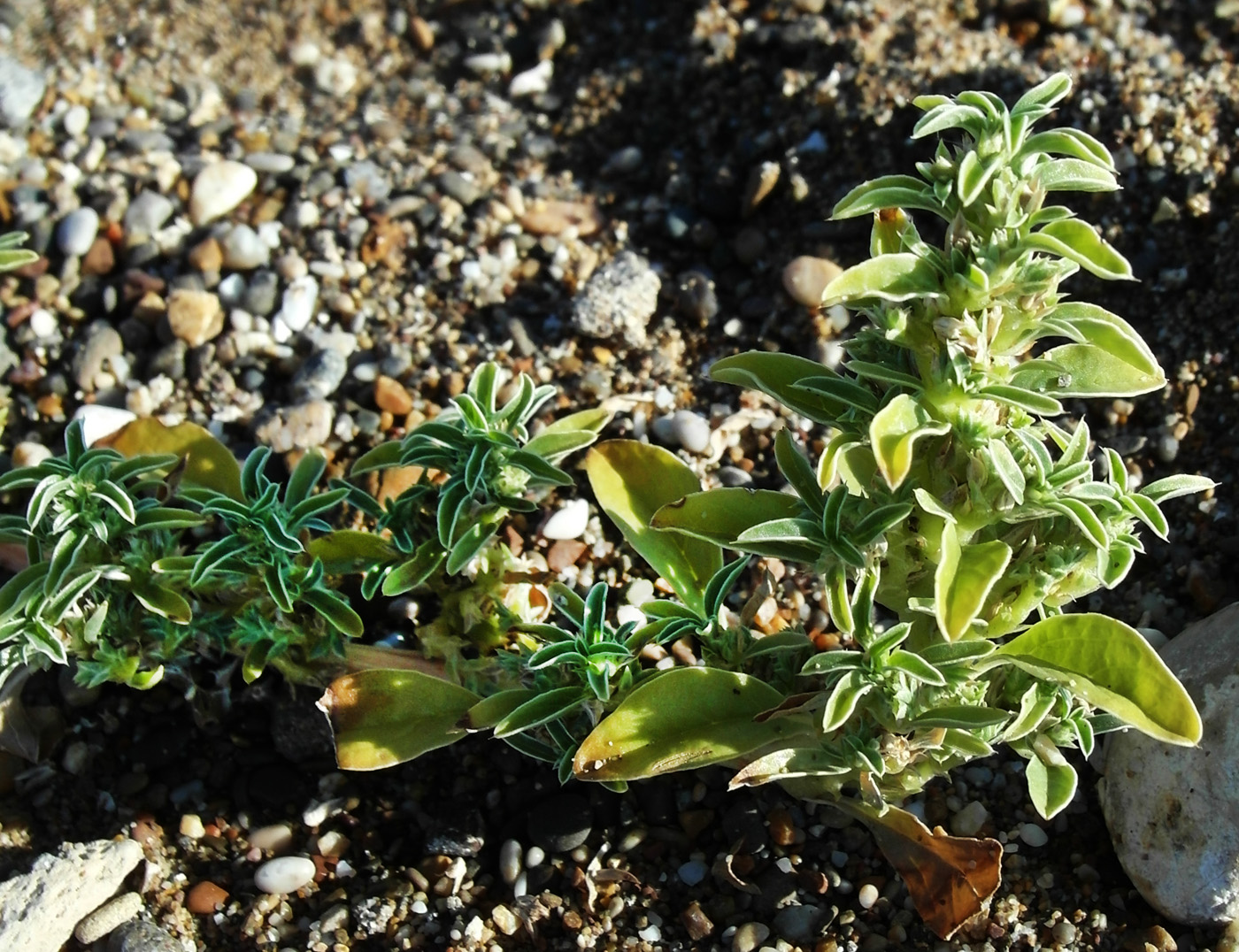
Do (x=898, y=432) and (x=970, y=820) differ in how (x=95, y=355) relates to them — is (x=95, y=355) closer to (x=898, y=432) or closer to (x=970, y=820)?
(x=898, y=432)

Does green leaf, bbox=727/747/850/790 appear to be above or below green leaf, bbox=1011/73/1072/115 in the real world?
below

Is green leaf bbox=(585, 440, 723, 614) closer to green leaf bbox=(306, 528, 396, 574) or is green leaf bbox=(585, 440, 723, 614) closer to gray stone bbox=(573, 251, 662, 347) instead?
green leaf bbox=(306, 528, 396, 574)

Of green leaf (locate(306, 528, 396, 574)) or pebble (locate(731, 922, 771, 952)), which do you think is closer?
pebble (locate(731, 922, 771, 952))

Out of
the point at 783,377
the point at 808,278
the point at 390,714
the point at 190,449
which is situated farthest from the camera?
the point at 808,278

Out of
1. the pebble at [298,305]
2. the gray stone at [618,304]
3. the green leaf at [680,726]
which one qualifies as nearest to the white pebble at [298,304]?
the pebble at [298,305]

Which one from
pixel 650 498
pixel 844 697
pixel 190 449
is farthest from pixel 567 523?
pixel 844 697

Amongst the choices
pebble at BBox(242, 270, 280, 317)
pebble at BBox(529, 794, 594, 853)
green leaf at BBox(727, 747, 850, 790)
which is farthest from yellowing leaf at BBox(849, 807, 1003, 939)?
pebble at BBox(242, 270, 280, 317)

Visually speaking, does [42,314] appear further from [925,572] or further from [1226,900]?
[1226,900]
